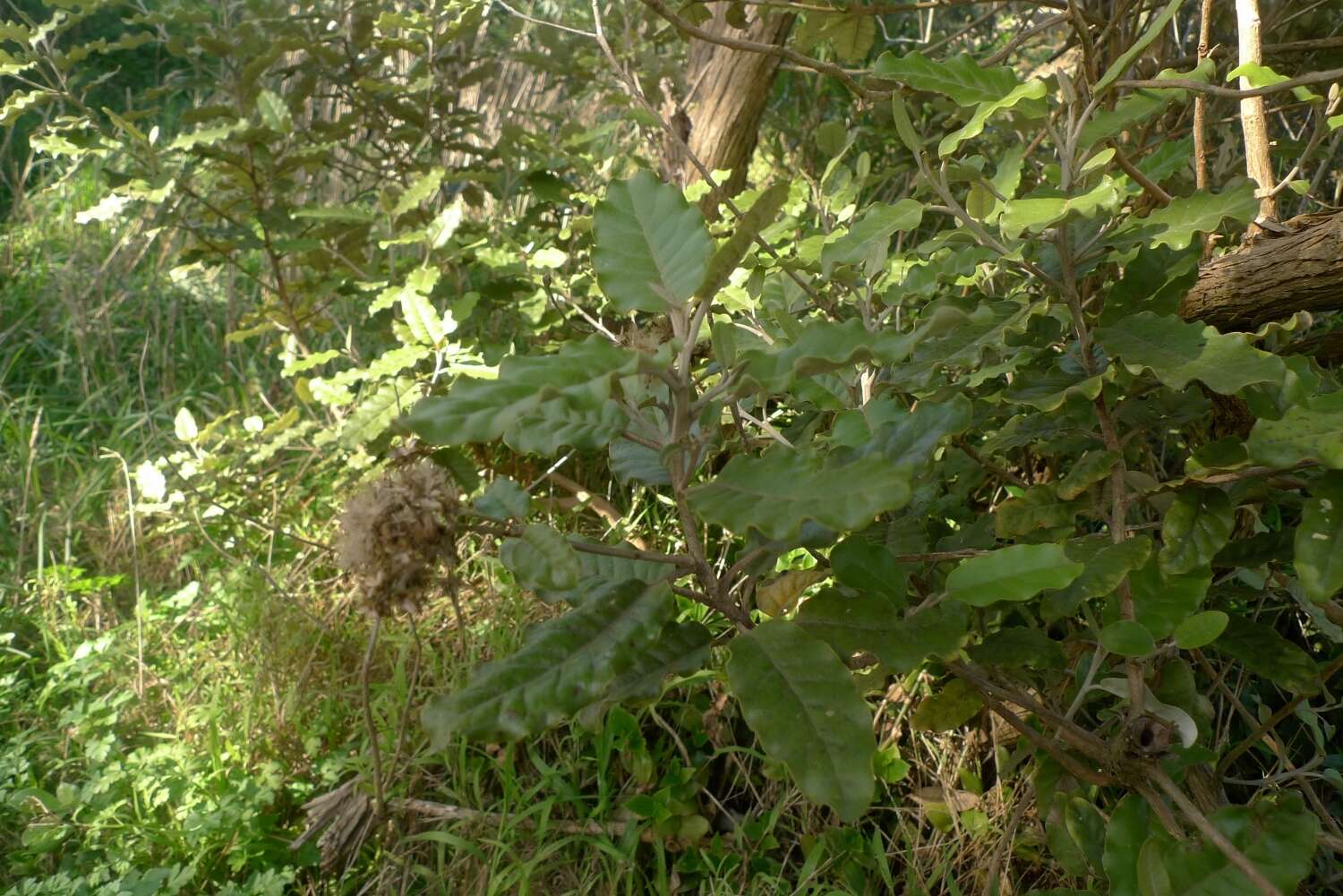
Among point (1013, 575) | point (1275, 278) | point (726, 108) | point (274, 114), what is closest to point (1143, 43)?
point (1275, 278)

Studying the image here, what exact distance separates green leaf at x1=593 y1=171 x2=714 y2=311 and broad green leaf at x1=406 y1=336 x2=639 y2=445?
0.42ft

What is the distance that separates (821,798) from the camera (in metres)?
0.76

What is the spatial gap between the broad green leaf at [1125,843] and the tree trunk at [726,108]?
1632 millimetres

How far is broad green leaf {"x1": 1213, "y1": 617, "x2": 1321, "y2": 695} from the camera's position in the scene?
3.58ft

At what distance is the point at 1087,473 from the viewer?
108cm

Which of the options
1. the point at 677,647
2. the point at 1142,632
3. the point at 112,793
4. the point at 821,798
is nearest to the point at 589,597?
the point at 677,647

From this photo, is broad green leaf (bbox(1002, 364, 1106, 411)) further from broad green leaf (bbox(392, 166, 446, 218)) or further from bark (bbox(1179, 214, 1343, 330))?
broad green leaf (bbox(392, 166, 446, 218))

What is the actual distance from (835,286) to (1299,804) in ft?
3.53

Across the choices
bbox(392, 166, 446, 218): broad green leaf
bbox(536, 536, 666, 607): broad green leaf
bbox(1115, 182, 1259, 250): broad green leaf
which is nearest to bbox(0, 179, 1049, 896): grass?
bbox(536, 536, 666, 607): broad green leaf

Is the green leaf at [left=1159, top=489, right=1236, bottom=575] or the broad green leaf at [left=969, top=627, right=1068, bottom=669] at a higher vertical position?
the green leaf at [left=1159, top=489, right=1236, bottom=575]

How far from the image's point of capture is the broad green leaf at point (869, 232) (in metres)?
1.12

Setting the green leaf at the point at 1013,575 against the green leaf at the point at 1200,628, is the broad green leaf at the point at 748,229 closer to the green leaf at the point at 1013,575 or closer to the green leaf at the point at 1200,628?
the green leaf at the point at 1013,575

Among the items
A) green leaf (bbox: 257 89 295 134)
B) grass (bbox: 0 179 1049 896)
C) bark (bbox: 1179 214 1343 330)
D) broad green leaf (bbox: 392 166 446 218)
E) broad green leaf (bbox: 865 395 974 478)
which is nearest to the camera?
broad green leaf (bbox: 865 395 974 478)

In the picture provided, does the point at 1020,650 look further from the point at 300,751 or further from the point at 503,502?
the point at 300,751
